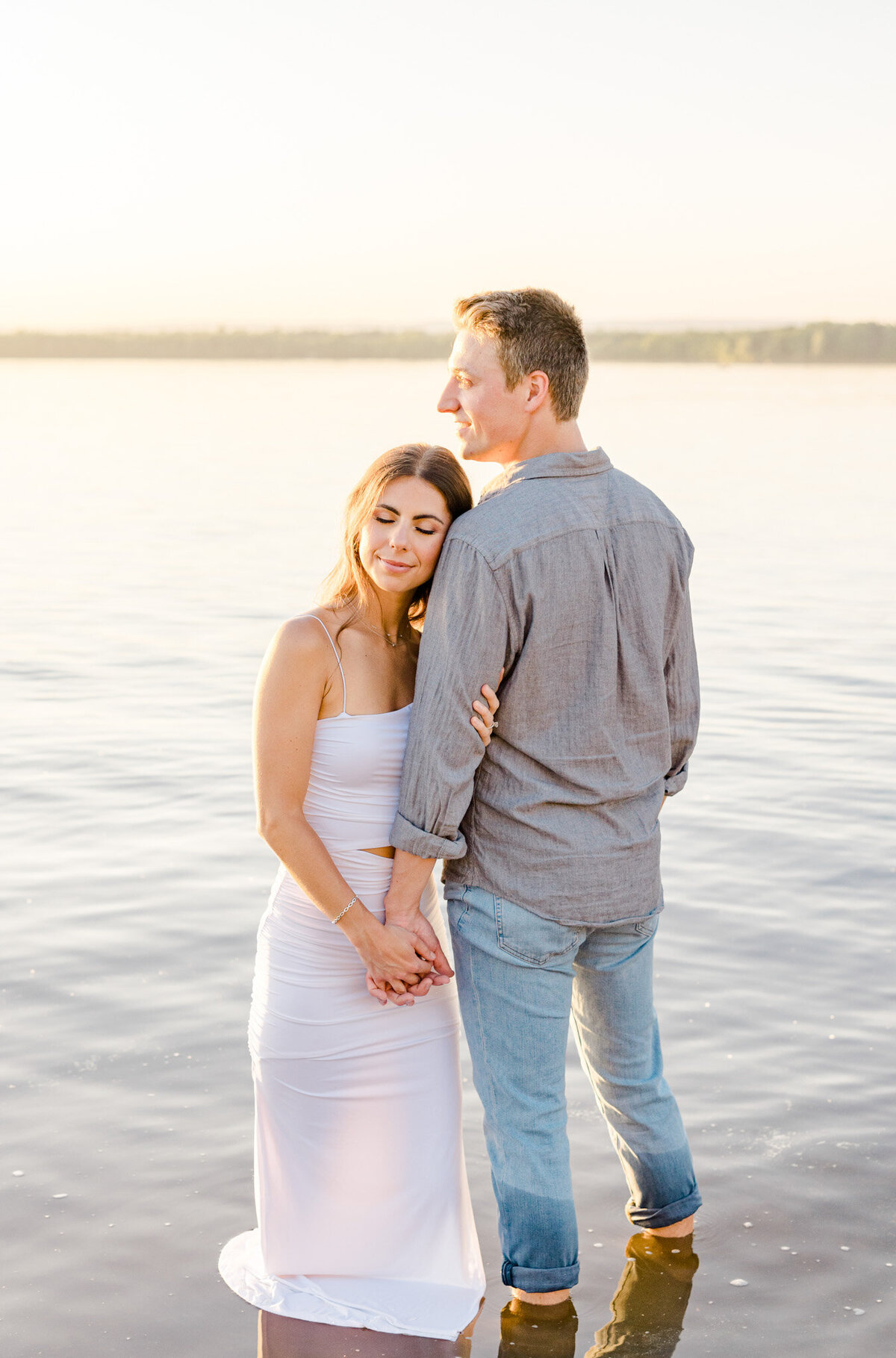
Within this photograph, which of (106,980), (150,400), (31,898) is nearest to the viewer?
(106,980)

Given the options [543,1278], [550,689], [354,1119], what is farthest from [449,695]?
[543,1278]

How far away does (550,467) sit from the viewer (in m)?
2.81

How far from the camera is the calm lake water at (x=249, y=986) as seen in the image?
323 cm

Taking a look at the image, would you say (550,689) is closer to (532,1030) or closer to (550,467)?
(550,467)

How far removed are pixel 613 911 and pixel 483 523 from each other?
82 centimetres

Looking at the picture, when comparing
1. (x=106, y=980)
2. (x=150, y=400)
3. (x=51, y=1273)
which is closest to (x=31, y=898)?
(x=106, y=980)

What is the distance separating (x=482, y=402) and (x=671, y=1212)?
6.24 ft

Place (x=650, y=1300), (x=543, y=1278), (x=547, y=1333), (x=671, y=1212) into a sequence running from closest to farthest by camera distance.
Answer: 1. (x=543, y=1278)
2. (x=547, y=1333)
3. (x=650, y=1300)
4. (x=671, y=1212)

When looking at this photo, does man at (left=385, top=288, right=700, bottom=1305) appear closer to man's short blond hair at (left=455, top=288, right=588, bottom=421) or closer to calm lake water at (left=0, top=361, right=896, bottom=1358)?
man's short blond hair at (left=455, top=288, right=588, bottom=421)

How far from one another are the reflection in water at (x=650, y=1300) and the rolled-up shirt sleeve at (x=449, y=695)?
1.15 m

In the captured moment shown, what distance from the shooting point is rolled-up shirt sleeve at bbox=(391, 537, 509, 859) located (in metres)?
2.71

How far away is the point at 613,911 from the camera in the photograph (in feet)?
9.57

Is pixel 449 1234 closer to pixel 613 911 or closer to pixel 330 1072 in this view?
pixel 330 1072

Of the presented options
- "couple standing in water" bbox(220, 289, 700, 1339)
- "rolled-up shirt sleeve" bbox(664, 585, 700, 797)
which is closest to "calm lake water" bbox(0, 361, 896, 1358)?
"couple standing in water" bbox(220, 289, 700, 1339)
